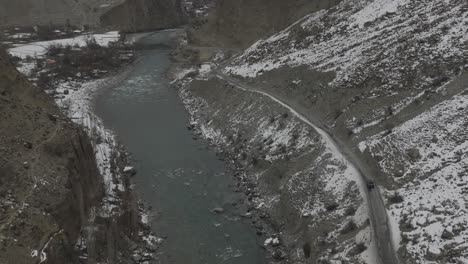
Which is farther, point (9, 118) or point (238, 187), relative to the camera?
point (238, 187)

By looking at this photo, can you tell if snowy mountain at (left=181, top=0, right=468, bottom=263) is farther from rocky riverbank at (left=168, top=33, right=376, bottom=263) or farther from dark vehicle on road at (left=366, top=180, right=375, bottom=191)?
rocky riverbank at (left=168, top=33, right=376, bottom=263)

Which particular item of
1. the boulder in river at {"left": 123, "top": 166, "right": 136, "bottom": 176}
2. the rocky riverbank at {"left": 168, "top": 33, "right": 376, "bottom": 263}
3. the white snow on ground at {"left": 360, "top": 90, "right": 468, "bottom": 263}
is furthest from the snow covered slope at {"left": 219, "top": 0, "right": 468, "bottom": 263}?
the boulder in river at {"left": 123, "top": 166, "right": 136, "bottom": 176}

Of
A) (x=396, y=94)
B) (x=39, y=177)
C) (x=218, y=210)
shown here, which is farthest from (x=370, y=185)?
(x=39, y=177)

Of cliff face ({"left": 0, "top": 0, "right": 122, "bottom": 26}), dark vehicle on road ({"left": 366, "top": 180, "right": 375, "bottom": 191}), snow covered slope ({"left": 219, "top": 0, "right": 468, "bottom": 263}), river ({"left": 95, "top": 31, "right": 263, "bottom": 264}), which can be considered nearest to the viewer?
snow covered slope ({"left": 219, "top": 0, "right": 468, "bottom": 263})

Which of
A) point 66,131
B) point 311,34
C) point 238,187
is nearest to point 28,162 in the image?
point 66,131

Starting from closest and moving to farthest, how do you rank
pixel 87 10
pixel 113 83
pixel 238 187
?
pixel 238 187, pixel 113 83, pixel 87 10

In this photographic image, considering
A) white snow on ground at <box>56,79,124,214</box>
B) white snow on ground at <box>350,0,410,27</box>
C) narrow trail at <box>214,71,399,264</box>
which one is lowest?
narrow trail at <box>214,71,399,264</box>

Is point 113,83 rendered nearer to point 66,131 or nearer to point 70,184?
point 66,131

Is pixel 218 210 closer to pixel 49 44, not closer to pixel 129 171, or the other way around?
pixel 129 171
